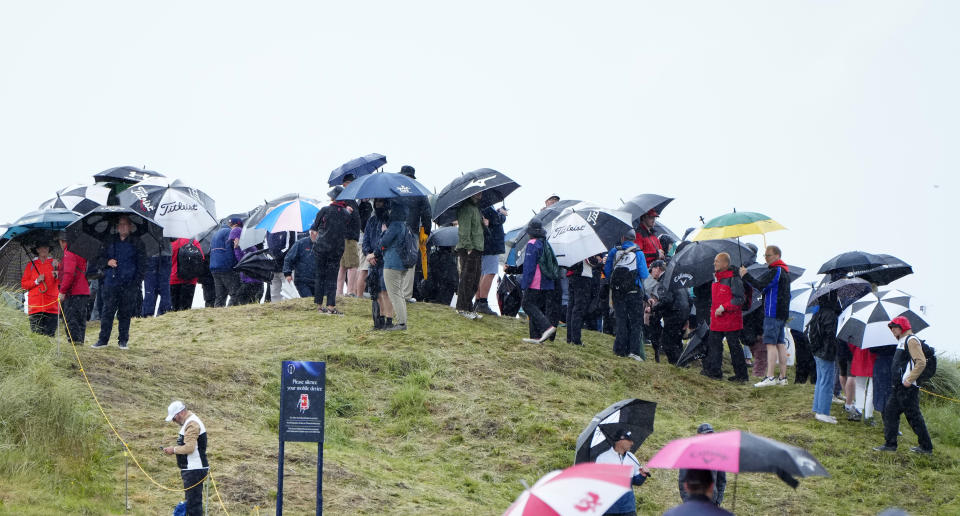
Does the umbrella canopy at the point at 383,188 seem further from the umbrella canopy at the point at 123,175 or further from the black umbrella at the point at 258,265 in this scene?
the umbrella canopy at the point at 123,175

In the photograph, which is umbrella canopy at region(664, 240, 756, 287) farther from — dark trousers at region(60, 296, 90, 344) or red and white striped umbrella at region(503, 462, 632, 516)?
red and white striped umbrella at region(503, 462, 632, 516)

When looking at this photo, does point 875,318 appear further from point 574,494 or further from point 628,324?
point 574,494

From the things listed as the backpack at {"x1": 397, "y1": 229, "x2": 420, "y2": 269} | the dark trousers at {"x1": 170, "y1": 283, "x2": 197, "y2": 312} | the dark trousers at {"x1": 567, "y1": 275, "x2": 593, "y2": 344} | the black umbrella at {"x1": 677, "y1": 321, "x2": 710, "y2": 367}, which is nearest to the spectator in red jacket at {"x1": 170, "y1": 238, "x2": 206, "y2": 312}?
the dark trousers at {"x1": 170, "y1": 283, "x2": 197, "y2": 312}

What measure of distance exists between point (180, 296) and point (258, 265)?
1.82 metres

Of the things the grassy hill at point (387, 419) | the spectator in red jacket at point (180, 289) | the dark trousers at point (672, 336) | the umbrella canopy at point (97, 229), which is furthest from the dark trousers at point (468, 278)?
the spectator in red jacket at point (180, 289)

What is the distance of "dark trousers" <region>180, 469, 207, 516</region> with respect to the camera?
31.1 feet

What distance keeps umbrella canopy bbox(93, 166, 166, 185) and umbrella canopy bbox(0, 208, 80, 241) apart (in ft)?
18.9

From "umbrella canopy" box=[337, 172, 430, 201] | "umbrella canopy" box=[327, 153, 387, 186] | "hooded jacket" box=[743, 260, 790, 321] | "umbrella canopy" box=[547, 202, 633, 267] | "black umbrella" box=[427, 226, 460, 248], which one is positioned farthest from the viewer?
"umbrella canopy" box=[327, 153, 387, 186]

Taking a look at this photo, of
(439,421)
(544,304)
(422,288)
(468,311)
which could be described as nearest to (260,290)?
(422,288)

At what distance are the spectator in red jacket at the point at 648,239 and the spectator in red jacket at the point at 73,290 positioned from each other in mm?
8864

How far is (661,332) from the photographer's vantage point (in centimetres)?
1880

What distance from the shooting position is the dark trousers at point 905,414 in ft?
43.2

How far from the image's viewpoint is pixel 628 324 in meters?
17.4

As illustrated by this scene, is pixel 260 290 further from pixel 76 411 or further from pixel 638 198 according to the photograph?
pixel 76 411
